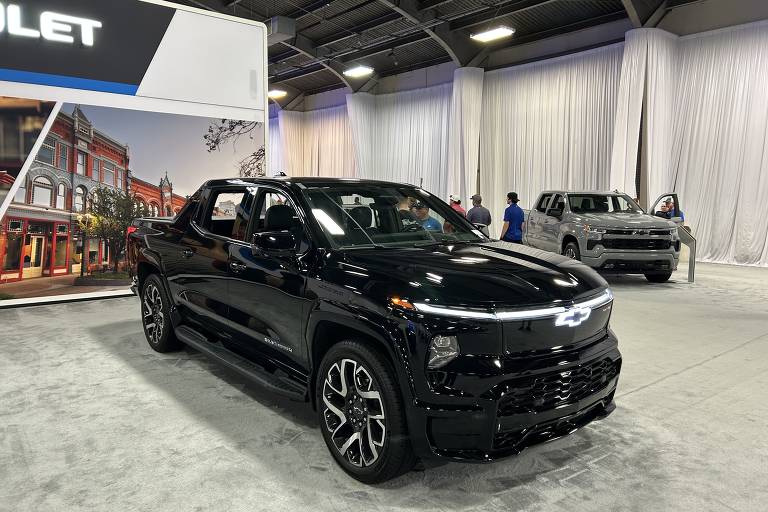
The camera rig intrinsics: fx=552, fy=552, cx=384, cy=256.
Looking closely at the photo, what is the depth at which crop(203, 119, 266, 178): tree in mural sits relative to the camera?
27.7 feet

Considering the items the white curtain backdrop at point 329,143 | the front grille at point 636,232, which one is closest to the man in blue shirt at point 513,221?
the front grille at point 636,232

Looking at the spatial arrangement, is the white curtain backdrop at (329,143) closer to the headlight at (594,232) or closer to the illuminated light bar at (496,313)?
the headlight at (594,232)

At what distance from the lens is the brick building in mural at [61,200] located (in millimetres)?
7098

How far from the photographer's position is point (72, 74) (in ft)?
23.5

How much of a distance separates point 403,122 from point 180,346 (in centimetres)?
1768

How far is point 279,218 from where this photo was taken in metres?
3.47

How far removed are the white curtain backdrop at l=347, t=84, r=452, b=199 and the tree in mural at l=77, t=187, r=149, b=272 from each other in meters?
12.4

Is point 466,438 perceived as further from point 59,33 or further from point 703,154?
point 703,154

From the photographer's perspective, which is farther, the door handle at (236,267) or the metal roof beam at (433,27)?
the metal roof beam at (433,27)

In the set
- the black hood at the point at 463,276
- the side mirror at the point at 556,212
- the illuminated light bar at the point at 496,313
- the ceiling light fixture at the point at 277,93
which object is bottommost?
the illuminated light bar at the point at 496,313

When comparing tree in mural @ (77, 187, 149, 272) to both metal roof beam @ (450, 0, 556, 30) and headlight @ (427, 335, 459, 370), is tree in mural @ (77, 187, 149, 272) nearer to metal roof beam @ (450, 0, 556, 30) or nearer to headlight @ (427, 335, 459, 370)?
headlight @ (427, 335, 459, 370)

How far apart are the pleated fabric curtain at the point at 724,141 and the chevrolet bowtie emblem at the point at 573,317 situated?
40.7 feet

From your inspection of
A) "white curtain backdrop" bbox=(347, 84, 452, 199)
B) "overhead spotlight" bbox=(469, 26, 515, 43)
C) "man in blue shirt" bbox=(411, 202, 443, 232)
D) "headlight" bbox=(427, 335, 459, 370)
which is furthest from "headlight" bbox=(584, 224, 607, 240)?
"white curtain backdrop" bbox=(347, 84, 452, 199)

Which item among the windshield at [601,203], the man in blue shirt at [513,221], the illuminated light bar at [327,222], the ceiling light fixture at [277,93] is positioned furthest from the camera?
the ceiling light fixture at [277,93]
